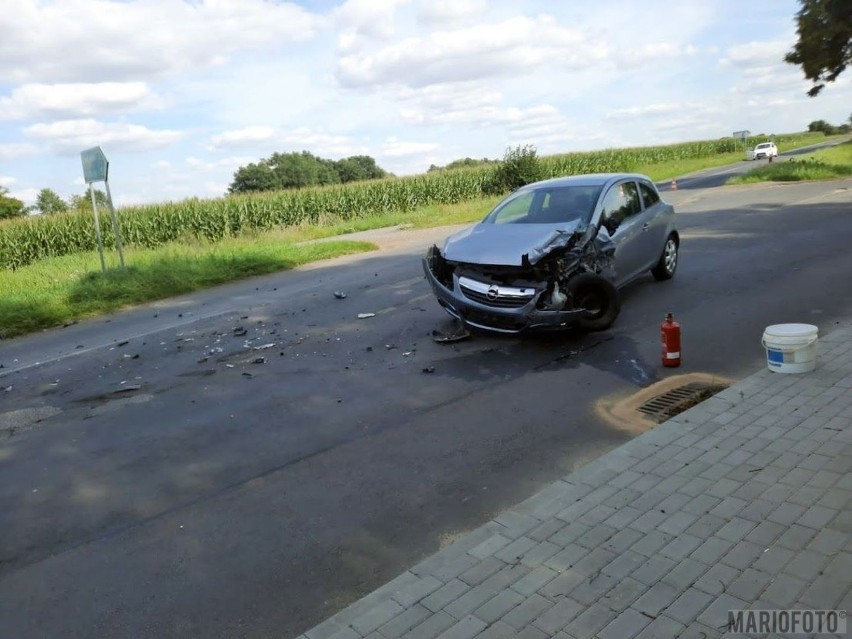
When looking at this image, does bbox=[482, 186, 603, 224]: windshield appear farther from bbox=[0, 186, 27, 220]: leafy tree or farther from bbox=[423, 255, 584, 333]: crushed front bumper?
bbox=[0, 186, 27, 220]: leafy tree

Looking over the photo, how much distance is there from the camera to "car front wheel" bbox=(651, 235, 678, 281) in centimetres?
1109

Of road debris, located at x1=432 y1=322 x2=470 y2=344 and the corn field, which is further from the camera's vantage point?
the corn field

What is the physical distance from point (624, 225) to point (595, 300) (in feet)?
6.07

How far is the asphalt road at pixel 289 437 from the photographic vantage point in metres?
3.91

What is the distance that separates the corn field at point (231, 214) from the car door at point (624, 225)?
20.9 meters

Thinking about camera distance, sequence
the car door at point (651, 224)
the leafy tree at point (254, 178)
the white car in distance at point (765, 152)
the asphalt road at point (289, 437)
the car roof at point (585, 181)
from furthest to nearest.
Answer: the leafy tree at point (254, 178), the white car in distance at point (765, 152), the car door at point (651, 224), the car roof at point (585, 181), the asphalt road at point (289, 437)

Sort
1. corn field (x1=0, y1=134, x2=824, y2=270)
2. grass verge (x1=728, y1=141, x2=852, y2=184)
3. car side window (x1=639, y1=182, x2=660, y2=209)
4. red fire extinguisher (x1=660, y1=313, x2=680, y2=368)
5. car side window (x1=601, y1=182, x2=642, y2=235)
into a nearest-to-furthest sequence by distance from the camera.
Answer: red fire extinguisher (x1=660, y1=313, x2=680, y2=368)
car side window (x1=601, y1=182, x2=642, y2=235)
car side window (x1=639, y1=182, x2=660, y2=209)
corn field (x1=0, y1=134, x2=824, y2=270)
grass verge (x1=728, y1=141, x2=852, y2=184)

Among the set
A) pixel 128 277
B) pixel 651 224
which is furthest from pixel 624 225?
pixel 128 277

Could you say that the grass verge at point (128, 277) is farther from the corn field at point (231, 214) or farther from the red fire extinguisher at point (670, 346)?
the red fire extinguisher at point (670, 346)

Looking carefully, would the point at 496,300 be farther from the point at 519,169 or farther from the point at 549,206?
the point at 519,169

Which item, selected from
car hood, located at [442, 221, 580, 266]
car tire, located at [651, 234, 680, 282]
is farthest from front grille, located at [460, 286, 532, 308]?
car tire, located at [651, 234, 680, 282]

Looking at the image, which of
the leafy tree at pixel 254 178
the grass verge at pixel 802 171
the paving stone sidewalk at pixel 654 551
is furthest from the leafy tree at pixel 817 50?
the leafy tree at pixel 254 178

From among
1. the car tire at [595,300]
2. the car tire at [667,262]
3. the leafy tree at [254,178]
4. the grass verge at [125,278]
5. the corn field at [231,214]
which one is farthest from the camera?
the leafy tree at [254,178]

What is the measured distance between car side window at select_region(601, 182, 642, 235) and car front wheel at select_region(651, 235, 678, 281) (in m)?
1.20
